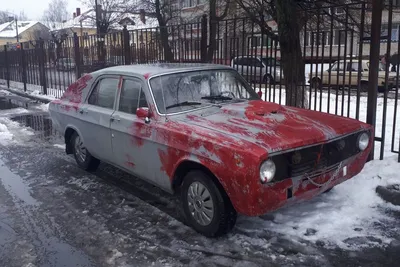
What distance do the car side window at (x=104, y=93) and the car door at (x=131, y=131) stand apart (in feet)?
0.76

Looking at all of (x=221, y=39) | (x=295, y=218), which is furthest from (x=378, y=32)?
(x=221, y=39)

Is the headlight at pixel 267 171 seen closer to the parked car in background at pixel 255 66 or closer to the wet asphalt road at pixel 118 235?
the wet asphalt road at pixel 118 235

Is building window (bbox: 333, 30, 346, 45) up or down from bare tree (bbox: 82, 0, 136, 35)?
down

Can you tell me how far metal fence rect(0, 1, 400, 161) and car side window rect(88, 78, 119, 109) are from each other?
91.4 inches

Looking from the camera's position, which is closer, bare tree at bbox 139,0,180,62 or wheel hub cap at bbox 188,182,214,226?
wheel hub cap at bbox 188,182,214,226

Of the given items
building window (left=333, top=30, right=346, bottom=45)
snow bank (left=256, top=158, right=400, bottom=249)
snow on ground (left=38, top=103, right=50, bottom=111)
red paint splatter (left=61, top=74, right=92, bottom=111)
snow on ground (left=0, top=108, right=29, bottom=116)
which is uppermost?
building window (left=333, top=30, right=346, bottom=45)

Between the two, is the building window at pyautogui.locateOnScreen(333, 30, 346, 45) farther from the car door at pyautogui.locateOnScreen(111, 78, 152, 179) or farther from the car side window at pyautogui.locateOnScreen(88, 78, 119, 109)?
the car side window at pyautogui.locateOnScreen(88, 78, 119, 109)

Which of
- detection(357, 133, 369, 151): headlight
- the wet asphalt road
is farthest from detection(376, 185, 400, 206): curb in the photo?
detection(357, 133, 369, 151): headlight

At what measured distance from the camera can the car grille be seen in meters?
3.75

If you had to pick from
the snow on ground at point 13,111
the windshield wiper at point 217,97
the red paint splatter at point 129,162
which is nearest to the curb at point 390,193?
the windshield wiper at point 217,97

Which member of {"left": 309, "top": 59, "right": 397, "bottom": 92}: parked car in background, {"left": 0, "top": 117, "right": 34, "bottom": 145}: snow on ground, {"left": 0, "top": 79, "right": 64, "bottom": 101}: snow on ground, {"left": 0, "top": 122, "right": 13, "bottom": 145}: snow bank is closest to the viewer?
{"left": 309, "top": 59, "right": 397, "bottom": 92}: parked car in background

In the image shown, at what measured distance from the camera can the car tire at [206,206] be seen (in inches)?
155

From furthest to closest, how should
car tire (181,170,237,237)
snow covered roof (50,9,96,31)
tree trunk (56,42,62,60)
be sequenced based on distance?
1. snow covered roof (50,9,96,31)
2. tree trunk (56,42,62,60)
3. car tire (181,170,237,237)

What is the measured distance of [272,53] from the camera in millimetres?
7879
